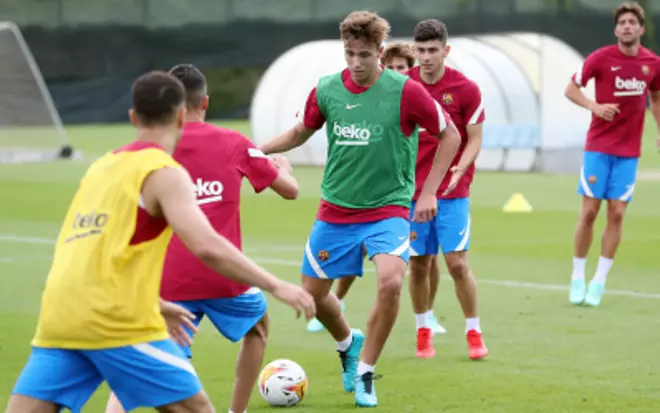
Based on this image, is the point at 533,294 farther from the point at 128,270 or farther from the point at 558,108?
the point at 558,108

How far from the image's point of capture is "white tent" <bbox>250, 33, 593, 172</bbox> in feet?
90.1

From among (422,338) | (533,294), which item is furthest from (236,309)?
(533,294)

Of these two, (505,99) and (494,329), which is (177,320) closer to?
(494,329)

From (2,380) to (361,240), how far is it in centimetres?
250

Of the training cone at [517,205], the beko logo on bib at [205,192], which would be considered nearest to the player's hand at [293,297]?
the beko logo on bib at [205,192]

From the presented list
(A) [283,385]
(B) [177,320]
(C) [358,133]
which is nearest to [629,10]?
(C) [358,133]

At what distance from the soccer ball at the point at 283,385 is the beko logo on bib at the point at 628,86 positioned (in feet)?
17.2

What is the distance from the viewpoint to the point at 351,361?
27.6 ft

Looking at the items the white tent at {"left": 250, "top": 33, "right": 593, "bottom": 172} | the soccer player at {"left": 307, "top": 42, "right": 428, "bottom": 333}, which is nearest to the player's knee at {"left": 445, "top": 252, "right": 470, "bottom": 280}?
the soccer player at {"left": 307, "top": 42, "right": 428, "bottom": 333}

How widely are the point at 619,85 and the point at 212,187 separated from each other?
6137 millimetres

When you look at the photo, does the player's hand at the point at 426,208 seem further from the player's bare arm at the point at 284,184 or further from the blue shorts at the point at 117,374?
the blue shorts at the point at 117,374

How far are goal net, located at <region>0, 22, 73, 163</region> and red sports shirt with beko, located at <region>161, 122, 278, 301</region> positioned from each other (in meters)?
22.8

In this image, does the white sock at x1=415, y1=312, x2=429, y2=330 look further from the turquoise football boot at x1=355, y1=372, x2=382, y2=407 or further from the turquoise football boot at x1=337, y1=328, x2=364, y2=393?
the turquoise football boot at x1=355, y1=372, x2=382, y2=407

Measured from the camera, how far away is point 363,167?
26.8ft
